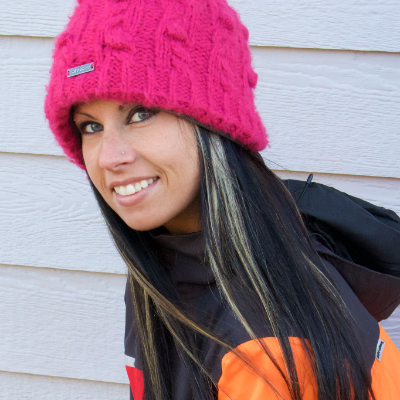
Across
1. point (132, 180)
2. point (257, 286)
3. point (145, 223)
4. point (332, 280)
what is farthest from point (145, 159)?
point (332, 280)

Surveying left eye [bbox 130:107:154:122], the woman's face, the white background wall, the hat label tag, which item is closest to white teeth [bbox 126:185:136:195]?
the woman's face

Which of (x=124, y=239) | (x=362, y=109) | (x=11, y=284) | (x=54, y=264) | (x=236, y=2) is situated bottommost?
(x=11, y=284)

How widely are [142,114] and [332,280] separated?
0.66 metres

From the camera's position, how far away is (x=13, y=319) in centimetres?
163

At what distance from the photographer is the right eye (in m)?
1.06

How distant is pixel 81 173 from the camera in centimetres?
151

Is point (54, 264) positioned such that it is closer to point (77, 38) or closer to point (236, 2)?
point (77, 38)

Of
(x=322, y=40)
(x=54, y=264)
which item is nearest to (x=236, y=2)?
(x=322, y=40)

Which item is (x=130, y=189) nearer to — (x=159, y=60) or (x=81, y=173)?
(x=159, y=60)

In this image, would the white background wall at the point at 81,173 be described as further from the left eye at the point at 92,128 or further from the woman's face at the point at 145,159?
the woman's face at the point at 145,159

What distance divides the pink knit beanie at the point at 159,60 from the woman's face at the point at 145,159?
0.15ft

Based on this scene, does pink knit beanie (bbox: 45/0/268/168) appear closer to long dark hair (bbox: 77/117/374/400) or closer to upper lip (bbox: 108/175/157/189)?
long dark hair (bbox: 77/117/374/400)

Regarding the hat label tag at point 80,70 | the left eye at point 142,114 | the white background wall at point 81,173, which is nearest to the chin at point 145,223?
the left eye at point 142,114

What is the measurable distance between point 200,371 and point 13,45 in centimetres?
138
